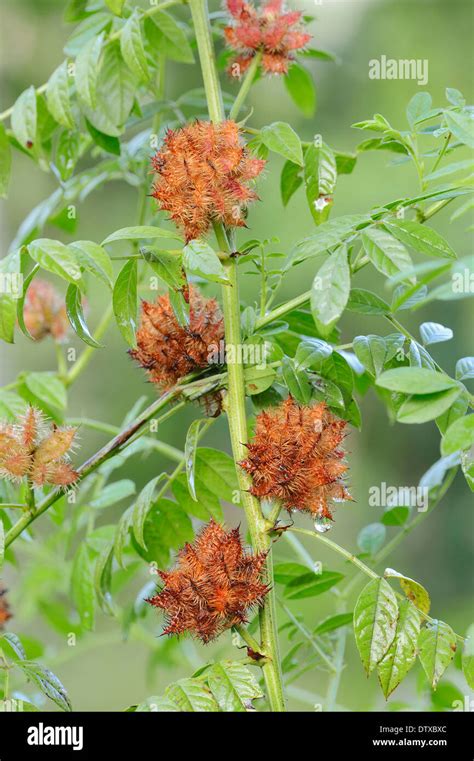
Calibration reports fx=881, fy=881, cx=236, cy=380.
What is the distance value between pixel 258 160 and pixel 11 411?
0.31 meters

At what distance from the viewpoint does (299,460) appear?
521 mm

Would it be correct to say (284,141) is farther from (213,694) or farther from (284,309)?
(213,694)

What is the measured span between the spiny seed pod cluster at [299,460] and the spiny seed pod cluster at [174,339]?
7 cm

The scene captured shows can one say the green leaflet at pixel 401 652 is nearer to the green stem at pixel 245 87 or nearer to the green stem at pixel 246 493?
the green stem at pixel 246 493

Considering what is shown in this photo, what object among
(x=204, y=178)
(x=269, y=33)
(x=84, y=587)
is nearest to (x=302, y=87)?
(x=269, y=33)

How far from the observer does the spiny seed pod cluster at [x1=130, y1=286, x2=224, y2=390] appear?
1.91 ft

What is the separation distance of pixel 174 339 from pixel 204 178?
114 mm

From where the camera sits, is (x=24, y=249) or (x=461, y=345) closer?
(x=24, y=249)

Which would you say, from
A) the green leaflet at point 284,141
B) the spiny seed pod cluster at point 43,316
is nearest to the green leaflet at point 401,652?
the green leaflet at point 284,141

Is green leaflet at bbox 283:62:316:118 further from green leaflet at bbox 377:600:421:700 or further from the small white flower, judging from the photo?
green leaflet at bbox 377:600:421:700

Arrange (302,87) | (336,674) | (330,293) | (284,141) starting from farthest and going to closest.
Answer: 1. (302,87)
2. (336,674)
3. (284,141)
4. (330,293)

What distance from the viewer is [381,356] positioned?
0.55 meters
